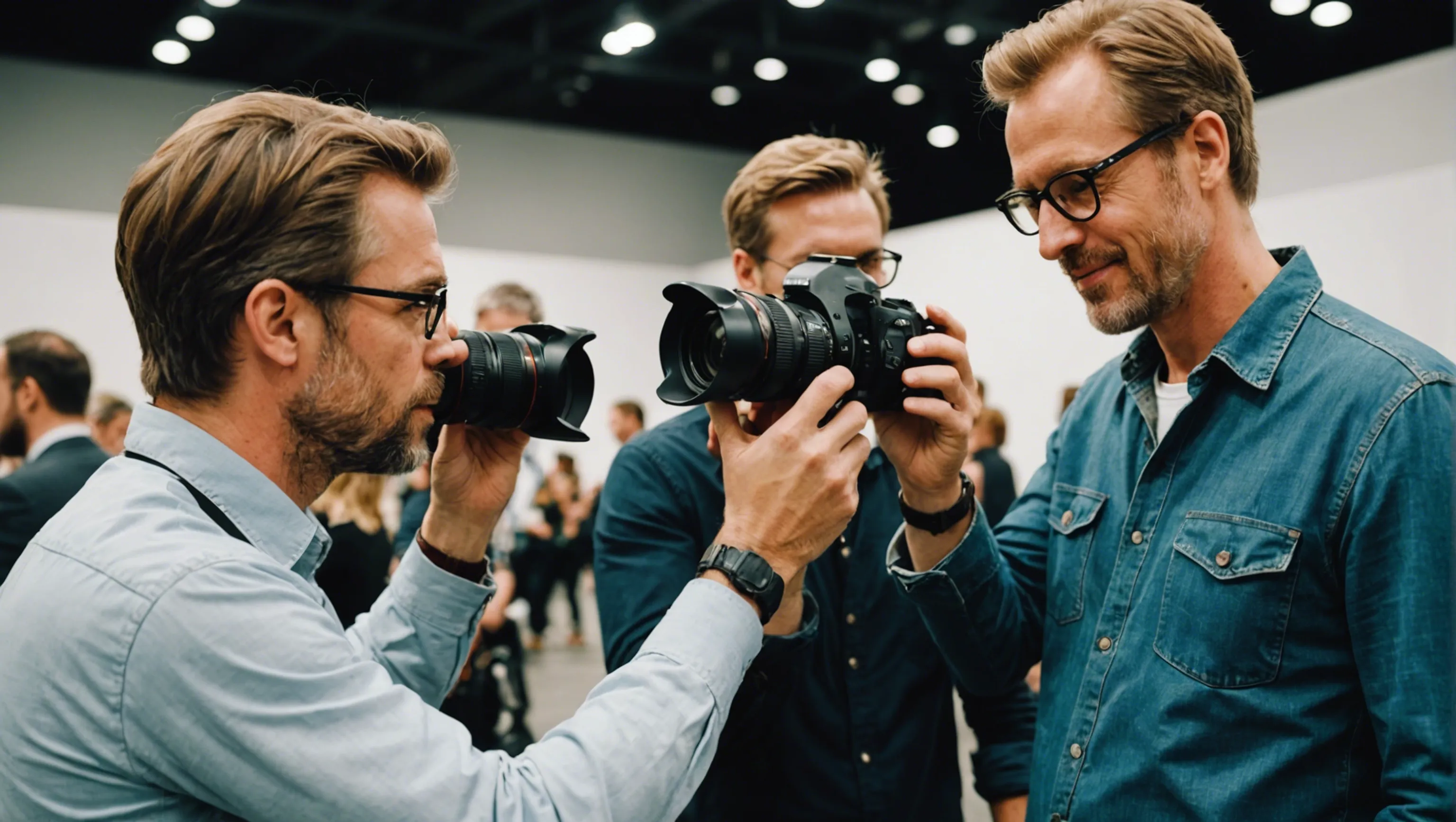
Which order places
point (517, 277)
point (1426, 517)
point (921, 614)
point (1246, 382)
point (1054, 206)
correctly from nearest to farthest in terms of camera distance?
point (1426, 517) → point (1246, 382) → point (1054, 206) → point (921, 614) → point (517, 277)

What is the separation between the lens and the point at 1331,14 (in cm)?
578

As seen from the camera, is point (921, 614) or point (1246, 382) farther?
point (921, 614)

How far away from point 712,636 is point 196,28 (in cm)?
651

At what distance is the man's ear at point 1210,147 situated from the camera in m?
1.32

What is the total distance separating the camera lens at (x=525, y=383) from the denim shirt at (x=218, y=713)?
39cm

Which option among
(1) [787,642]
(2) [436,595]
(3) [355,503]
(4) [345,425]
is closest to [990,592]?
(1) [787,642]

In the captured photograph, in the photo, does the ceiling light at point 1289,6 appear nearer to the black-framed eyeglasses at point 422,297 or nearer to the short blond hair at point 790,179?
the short blond hair at point 790,179

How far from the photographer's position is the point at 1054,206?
1346 millimetres

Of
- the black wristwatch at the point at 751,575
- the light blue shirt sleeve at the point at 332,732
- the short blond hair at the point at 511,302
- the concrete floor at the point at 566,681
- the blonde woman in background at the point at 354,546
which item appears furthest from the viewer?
the concrete floor at the point at 566,681

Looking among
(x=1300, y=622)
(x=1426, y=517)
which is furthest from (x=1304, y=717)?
(x=1426, y=517)

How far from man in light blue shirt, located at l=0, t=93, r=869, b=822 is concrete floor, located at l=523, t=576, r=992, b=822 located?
305 cm

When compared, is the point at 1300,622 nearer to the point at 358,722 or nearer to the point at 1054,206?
the point at 1054,206

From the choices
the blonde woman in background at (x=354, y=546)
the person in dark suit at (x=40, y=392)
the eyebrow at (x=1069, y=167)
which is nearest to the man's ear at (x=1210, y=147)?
the eyebrow at (x=1069, y=167)

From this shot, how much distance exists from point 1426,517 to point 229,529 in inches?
43.8
